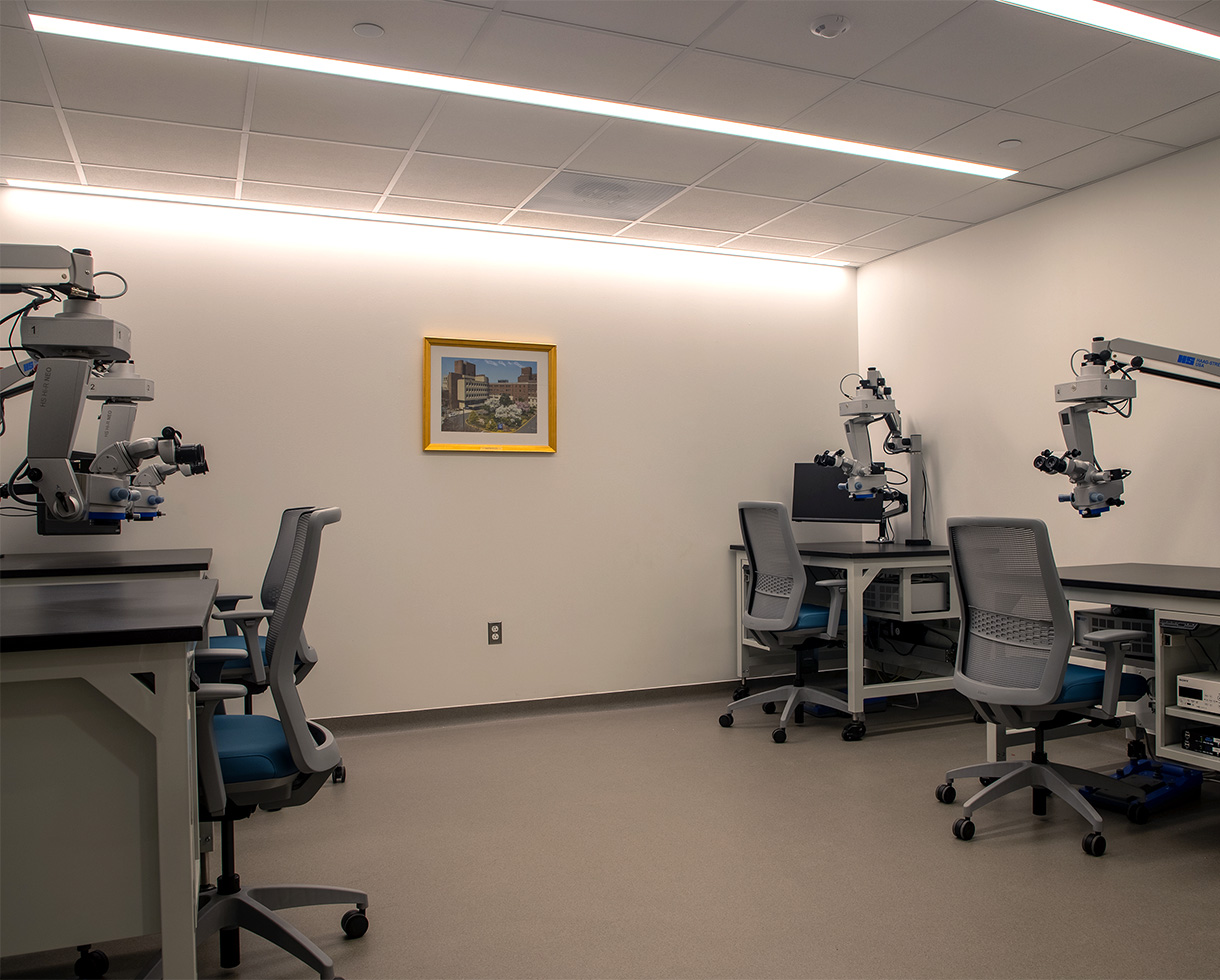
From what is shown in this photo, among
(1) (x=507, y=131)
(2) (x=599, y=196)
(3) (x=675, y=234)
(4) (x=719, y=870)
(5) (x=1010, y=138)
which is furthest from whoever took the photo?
(3) (x=675, y=234)

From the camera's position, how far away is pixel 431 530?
Answer: 180 inches

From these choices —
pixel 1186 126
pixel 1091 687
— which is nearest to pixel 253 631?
pixel 1091 687

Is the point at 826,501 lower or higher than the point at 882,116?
lower

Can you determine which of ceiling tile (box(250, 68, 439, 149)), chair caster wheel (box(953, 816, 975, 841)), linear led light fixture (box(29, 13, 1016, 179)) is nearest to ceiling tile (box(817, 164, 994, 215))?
linear led light fixture (box(29, 13, 1016, 179))

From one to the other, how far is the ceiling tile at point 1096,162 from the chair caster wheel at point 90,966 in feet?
14.4

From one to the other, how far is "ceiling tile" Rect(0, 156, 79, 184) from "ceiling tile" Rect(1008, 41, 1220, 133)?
3.86m

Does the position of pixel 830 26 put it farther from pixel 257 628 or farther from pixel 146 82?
pixel 257 628

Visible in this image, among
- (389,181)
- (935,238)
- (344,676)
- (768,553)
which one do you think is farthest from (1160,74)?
(344,676)

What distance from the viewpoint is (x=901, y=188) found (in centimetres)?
417

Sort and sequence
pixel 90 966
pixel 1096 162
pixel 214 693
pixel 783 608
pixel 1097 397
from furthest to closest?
pixel 783 608 → pixel 1096 162 → pixel 1097 397 → pixel 90 966 → pixel 214 693

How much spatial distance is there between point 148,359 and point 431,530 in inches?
61.1

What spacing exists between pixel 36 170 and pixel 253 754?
10.1 ft

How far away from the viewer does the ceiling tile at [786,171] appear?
12.3ft

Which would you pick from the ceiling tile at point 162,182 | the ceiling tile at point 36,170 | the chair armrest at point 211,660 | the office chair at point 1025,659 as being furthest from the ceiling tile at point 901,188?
the ceiling tile at point 36,170
